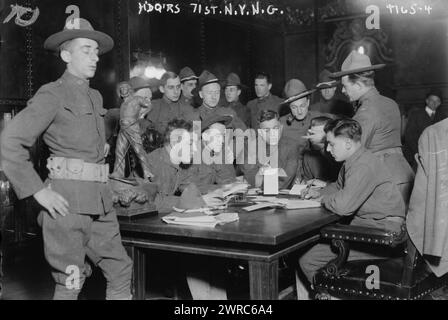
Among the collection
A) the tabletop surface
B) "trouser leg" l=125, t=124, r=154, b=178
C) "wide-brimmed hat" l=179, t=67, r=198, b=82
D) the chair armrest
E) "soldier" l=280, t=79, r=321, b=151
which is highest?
"wide-brimmed hat" l=179, t=67, r=198, b=82

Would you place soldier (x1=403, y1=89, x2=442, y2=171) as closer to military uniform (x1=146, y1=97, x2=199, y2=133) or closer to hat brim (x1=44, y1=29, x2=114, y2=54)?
military uniform (x1=146, y1=97, x2=199, y2=133)

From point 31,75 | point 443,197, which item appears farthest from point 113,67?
point 443,197

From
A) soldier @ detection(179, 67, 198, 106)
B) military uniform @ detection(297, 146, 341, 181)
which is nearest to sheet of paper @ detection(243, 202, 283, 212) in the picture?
military uniform @ detection(297, 146, 341, 181)

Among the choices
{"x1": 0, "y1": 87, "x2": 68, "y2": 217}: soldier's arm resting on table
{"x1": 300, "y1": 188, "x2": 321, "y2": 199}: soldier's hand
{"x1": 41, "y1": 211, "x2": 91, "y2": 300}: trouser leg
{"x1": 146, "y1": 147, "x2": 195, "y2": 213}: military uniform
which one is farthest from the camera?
{"x1": 146, "y1": 147, "x2": 195, "y2": 213}: military uniform

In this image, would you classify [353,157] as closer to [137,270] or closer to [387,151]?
[387,151]

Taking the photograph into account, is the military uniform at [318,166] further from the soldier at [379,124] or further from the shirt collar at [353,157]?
the shirt collar at [353,157]

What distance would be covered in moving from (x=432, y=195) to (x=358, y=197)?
504 mm

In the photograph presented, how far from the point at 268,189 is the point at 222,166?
0.76m

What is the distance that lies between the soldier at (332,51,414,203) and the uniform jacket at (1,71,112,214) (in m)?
2.16

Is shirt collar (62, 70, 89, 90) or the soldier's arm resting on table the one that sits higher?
shirt collar (62, 70, 89, 90)

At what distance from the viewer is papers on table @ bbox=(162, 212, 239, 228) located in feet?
8.33

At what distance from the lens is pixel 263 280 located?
90.7 inches

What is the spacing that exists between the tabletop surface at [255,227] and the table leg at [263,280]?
0.13m

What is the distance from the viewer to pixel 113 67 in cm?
632
